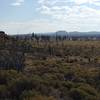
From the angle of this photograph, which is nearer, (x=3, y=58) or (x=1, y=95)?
(x=1, y=95)

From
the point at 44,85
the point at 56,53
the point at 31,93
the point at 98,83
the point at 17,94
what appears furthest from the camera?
the point at 56,53

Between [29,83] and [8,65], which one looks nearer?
[29,83]

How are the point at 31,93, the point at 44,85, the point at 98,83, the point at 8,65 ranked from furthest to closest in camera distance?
the point at 8,65 < the point at 98,83 < the point at 44,85 < the point at 31,93

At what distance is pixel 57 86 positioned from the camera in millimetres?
25875

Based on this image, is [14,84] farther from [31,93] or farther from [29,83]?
[31,93]

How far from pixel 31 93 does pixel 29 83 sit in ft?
10.0

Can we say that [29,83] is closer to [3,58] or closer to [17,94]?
[17,94]

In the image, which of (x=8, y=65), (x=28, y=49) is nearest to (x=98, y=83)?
(x=8, y=65)

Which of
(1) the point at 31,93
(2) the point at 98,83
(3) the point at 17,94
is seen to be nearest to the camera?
(1) the point at 31,93

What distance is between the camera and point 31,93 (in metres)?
20.7

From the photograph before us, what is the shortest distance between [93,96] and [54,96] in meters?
2.71

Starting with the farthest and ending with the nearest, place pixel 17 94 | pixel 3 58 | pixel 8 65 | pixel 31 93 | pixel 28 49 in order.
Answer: pixel 28 49, pixel 3 58, pixel 8 65, pixel 17 94, pixel 31 93

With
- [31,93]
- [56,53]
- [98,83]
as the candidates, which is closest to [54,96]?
[31,93]

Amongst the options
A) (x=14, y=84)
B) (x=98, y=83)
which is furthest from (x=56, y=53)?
Result: (x=14, y=84)
